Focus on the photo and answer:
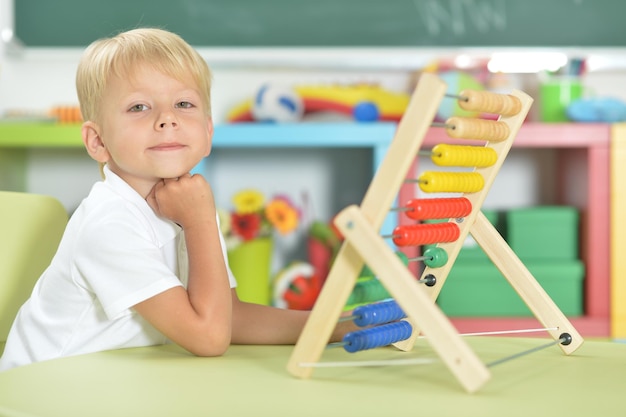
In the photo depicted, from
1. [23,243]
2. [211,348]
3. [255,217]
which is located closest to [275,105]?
[255,217]

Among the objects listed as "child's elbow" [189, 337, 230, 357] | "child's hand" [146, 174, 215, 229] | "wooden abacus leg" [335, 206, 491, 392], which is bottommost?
"child's elbow" [189, 337, 230, 357]

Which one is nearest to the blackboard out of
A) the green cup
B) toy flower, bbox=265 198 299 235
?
the green cup

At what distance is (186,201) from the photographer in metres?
1.13

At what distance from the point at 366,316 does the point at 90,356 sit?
310mm

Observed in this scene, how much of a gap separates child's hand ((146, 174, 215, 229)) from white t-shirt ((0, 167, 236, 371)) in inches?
1.4

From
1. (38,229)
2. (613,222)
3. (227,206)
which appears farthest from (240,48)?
(38,229)

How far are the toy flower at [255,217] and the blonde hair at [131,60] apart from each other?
5.47 feet

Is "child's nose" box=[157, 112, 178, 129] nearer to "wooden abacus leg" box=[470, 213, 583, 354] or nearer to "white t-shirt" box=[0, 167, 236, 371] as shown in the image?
"white t-shirt" box=[0, 167, 236, 371]

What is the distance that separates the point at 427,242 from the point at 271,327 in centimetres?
27

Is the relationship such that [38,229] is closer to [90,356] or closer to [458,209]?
[90,356]

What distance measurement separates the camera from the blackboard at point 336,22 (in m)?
3.21

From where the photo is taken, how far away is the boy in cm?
104

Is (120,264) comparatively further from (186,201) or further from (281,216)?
(281,216)

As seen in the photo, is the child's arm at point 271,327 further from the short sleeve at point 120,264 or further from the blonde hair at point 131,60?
the blonde hair at point 131,60
